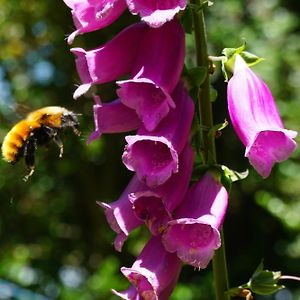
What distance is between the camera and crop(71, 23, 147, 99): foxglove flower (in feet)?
6.15

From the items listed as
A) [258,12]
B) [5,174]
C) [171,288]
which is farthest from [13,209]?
[171,288]

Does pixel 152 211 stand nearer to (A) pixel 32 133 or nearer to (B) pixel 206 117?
(B) pixel 206 117

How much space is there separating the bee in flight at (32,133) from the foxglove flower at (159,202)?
88 cm

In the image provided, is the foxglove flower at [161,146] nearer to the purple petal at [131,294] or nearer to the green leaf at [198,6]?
the green leaf at [198,6]

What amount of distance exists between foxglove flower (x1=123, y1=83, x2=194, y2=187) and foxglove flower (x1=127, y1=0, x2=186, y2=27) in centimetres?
24

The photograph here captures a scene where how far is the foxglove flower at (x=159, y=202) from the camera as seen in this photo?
1.81 m

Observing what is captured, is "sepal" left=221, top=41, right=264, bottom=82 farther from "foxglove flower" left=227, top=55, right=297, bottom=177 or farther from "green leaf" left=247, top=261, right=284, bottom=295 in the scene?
"green leaf" left=247, top=261, right=284, bottom=295

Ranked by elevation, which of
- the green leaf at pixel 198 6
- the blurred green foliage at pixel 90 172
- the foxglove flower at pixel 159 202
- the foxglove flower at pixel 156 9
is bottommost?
the blurred green foliage at pixel 90 172

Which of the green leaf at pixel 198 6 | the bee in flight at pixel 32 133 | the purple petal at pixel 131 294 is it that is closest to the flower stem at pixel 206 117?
the green leaf at pixel 198 6

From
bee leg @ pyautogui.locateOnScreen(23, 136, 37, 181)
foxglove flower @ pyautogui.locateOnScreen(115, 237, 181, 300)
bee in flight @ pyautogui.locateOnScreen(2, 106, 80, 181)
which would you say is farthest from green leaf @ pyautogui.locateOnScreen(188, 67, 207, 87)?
bee leg @ pyautogui.locateOnScreen(23, 136, 37, 181)

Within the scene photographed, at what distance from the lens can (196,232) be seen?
1.82 meters

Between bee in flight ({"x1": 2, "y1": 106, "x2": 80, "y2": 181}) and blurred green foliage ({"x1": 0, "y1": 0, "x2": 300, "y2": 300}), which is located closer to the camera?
bee in flight ({"x1": 2, "y1": 106, "x2": 80, "y2": 181})

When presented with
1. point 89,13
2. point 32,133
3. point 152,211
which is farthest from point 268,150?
point 32,133

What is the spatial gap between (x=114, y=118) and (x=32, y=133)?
853 mm
